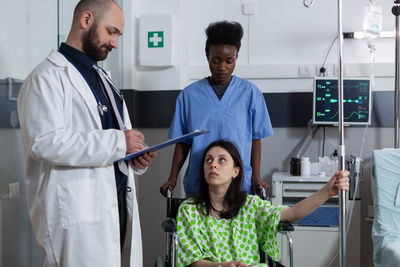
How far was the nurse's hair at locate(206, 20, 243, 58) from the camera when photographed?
241 cm

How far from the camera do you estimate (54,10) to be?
234cm

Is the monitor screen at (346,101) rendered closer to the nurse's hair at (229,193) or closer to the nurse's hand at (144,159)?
the nurse's hair at (229,193)

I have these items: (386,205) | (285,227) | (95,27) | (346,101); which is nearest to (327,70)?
(346,101)

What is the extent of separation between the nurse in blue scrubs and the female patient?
187 millimetres

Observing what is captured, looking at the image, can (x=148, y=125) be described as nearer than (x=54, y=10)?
No

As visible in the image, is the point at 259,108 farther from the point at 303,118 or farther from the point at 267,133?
the point at 303,118

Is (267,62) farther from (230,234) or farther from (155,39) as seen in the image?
(230,234)

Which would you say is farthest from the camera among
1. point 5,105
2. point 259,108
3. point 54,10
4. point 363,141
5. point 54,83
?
point 363,141

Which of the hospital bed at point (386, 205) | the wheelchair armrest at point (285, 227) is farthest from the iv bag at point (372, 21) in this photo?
the wheelchair armrest at point (285, 227)

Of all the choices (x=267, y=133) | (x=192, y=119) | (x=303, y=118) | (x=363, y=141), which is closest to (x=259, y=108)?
(x=267, y=133)

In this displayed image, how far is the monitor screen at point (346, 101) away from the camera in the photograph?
308 cm

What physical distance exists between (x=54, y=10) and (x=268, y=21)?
1643 mm

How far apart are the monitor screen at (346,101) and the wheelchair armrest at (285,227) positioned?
125cm

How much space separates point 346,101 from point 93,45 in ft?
6.19
